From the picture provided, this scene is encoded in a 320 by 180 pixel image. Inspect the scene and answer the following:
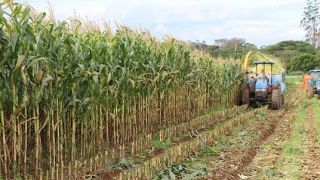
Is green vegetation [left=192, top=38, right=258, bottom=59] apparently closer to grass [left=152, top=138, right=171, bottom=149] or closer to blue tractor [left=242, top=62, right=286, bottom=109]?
blue tractor [left=242, top=62, right=286, bottom=109]

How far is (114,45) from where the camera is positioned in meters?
8.69

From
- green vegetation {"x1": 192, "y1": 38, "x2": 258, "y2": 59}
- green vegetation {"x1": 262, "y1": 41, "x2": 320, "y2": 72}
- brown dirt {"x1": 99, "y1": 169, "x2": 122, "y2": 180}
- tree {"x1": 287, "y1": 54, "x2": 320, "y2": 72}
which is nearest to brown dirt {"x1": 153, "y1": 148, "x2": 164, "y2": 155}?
brown dirt {"x1": 99, "y1": 169, "x2": 122, "y2": 180}

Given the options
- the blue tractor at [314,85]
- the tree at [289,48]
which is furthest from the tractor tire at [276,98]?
the tree at [289,48]

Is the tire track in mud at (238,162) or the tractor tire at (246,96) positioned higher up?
the tractor tire at (246,96)

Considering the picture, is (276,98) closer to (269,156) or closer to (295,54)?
(269,156)

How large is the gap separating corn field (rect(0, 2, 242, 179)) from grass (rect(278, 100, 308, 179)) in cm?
256

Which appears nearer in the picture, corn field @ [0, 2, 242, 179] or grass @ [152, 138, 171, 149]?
corn field @ [0, 2, 242, 179]

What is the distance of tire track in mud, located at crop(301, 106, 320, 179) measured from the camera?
768cm

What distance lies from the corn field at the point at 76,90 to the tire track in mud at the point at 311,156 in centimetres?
291

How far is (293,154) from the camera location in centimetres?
941

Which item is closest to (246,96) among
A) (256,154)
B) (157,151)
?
(256,154)

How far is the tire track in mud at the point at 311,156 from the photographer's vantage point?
7680 mm

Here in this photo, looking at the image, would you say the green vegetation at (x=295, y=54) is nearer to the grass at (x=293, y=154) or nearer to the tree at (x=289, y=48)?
the tree at (x=289, y=48)

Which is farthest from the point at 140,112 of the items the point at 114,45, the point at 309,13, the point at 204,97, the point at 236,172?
the point at 309,13
